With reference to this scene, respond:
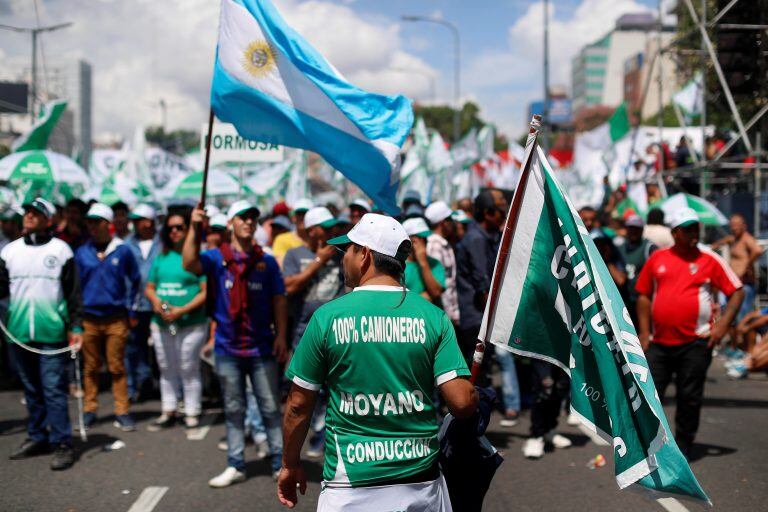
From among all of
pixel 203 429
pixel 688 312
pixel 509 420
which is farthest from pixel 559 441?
pixel 203 429

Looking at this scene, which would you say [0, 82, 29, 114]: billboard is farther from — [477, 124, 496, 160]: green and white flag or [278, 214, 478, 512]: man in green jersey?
[278, 214, 478, 512]: man in green jersey

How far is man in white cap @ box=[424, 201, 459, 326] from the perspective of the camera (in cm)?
766

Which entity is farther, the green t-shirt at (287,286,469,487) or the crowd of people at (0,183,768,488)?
the crowd of people at (0,183,768,488)

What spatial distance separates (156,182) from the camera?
21.4m

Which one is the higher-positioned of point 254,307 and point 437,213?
point 437,213

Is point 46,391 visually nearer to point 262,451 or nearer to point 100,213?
point 262,451

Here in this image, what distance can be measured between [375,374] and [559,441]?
4.51 meters

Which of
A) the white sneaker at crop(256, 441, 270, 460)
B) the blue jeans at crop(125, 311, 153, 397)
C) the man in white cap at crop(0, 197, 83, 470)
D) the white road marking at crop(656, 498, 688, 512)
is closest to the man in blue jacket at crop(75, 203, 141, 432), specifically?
the man in white cap at crop(0, 197, 83, 470)

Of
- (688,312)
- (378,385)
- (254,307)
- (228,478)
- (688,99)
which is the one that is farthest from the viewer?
(688,99)

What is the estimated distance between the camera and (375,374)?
307 cm

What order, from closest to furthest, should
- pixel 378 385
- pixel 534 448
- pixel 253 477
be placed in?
1. pixel 378 385
2. pixel 253 477
3. pixel 534 448

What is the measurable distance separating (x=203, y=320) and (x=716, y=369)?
278 inches

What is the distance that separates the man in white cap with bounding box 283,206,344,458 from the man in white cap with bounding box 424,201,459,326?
1.03 metres

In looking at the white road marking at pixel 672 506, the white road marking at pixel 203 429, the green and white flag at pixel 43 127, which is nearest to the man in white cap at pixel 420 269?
the white road marking at pixel 203 429
